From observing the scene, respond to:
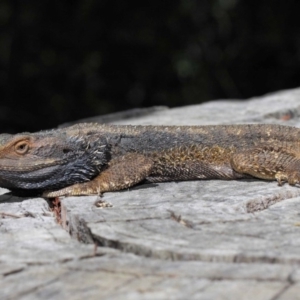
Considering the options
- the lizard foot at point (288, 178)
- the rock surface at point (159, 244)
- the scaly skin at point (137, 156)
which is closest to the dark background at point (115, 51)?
the scaly skin at point (137, 156)

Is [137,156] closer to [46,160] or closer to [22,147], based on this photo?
[46,160]

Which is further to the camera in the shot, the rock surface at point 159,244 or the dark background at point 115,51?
the dark background at point 115,51

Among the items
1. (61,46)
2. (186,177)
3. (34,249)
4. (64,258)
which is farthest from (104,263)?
(61,46)

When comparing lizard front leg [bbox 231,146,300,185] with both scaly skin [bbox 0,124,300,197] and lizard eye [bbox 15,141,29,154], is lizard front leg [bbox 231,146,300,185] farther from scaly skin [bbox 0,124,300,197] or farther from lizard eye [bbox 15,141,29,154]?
lizard eye [bbox 15,141,29,154]

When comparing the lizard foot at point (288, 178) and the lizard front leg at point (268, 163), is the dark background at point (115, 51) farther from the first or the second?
the lizard foot at point (288, 178)

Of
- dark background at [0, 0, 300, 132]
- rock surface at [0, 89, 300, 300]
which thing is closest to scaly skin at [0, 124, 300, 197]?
rock surface at [0, 89, 300, 300]
